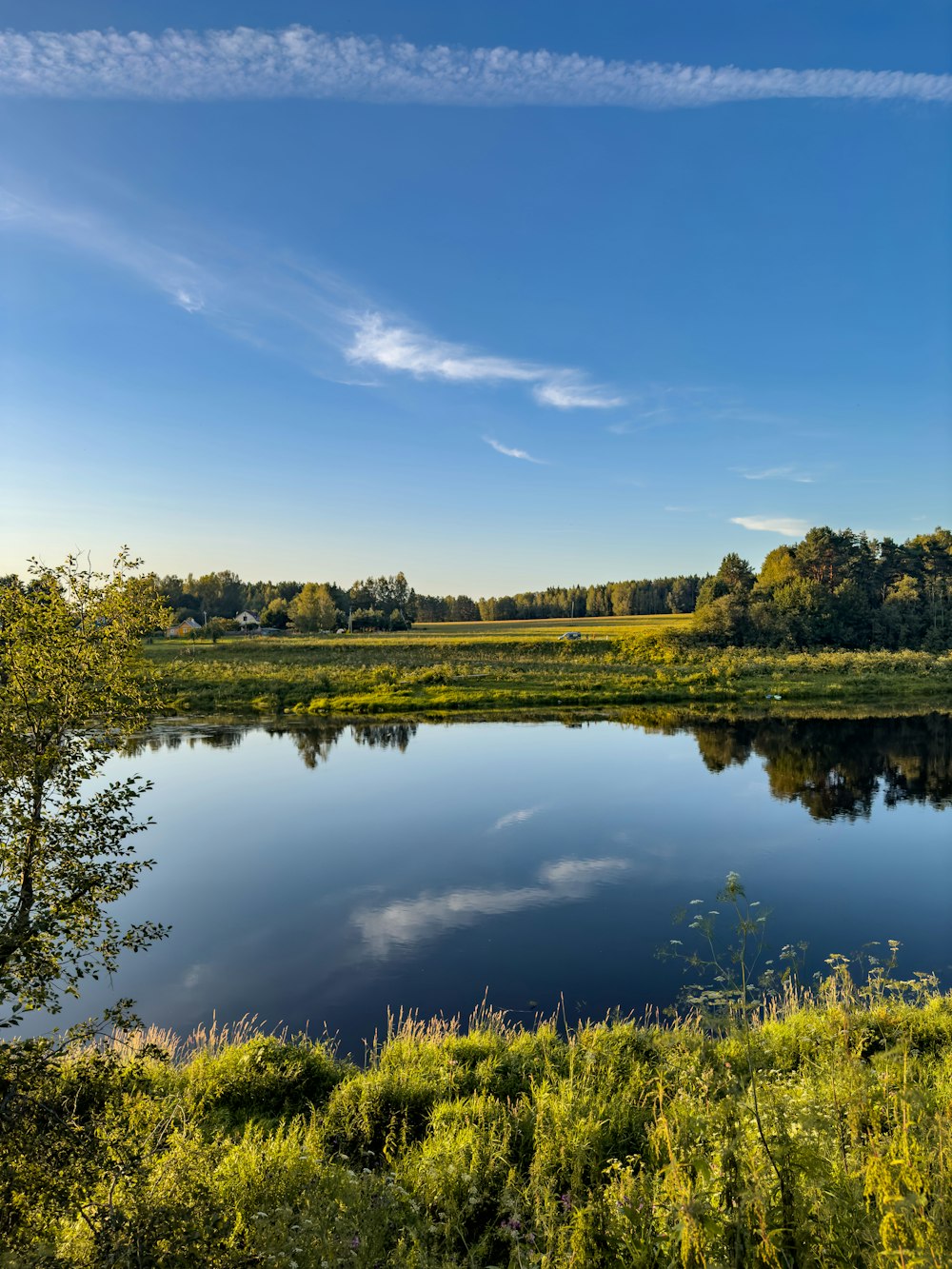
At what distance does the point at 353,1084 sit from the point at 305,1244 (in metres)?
3.57

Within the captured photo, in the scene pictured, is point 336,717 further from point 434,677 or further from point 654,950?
point 654,950

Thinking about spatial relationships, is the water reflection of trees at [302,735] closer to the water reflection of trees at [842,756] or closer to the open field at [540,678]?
the open field at [540,678]

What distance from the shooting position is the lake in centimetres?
1250

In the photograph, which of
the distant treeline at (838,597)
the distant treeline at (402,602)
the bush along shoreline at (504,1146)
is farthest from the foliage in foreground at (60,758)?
the distant treeline at (402,602)

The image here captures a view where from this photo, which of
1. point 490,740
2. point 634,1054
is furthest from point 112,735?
point 490,740

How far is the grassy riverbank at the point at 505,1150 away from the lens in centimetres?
405

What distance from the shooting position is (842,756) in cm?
3212

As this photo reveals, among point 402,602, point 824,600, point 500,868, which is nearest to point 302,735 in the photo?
point 500,868

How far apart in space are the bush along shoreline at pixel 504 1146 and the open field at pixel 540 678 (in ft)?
115

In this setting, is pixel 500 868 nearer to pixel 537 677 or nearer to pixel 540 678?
pixel 540 678

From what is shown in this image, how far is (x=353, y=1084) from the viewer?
829cm

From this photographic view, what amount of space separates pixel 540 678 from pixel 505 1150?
47743mm

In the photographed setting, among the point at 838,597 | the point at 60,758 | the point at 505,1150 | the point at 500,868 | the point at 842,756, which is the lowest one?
the point at 500,868

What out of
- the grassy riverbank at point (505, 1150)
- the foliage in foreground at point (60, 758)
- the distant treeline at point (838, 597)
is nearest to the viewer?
the grassy riverbank at point (505, 1150)
